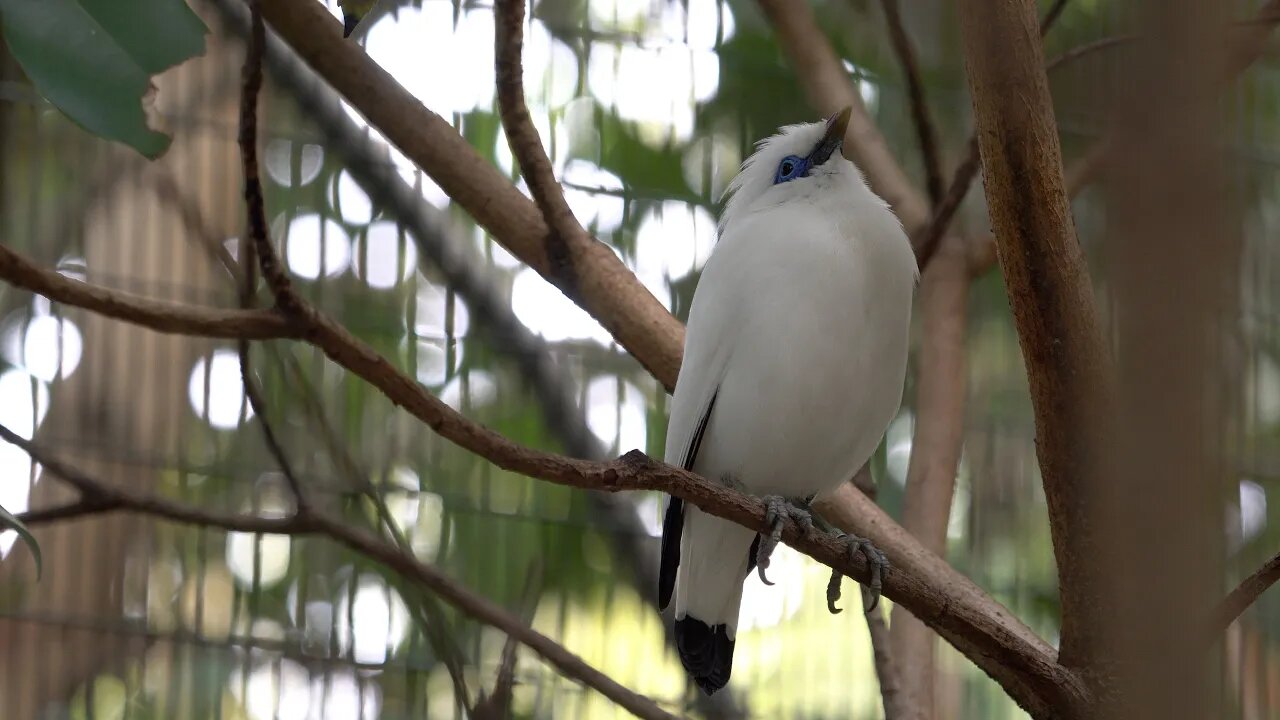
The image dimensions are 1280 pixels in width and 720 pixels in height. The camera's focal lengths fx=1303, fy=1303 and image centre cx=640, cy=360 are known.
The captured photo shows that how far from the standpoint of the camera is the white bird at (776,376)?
2.12m

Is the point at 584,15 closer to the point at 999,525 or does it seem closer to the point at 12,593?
the point at 999,525

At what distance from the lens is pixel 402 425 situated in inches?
111

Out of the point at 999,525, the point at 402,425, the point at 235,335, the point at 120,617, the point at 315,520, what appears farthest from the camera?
the point at 999,525

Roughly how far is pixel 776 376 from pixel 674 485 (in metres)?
0.69

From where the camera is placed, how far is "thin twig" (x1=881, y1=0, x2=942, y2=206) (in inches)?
99.3

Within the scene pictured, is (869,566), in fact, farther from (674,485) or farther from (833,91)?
(833,91)

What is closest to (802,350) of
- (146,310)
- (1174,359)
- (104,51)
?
(146,310)

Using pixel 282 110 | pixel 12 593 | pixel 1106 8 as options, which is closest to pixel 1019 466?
pixel 1106 8

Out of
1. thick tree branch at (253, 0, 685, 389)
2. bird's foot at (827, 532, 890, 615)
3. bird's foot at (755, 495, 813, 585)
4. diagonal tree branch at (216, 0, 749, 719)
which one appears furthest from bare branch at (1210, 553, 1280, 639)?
diagonal tree branch at (216, 0, 749, 719)

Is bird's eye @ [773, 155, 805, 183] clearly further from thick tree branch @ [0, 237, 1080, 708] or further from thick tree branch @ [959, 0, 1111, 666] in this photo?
thick tree branch @ [959, 0, 1111, 666]

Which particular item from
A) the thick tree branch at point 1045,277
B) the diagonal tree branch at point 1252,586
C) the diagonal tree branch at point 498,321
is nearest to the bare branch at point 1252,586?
the diagonal tree branch at point 1252,586

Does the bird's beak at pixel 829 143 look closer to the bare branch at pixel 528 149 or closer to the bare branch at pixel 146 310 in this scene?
the bare branch at pixel 528 149

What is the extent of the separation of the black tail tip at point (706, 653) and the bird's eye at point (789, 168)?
0.84 m

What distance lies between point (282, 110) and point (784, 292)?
5.00 ft
